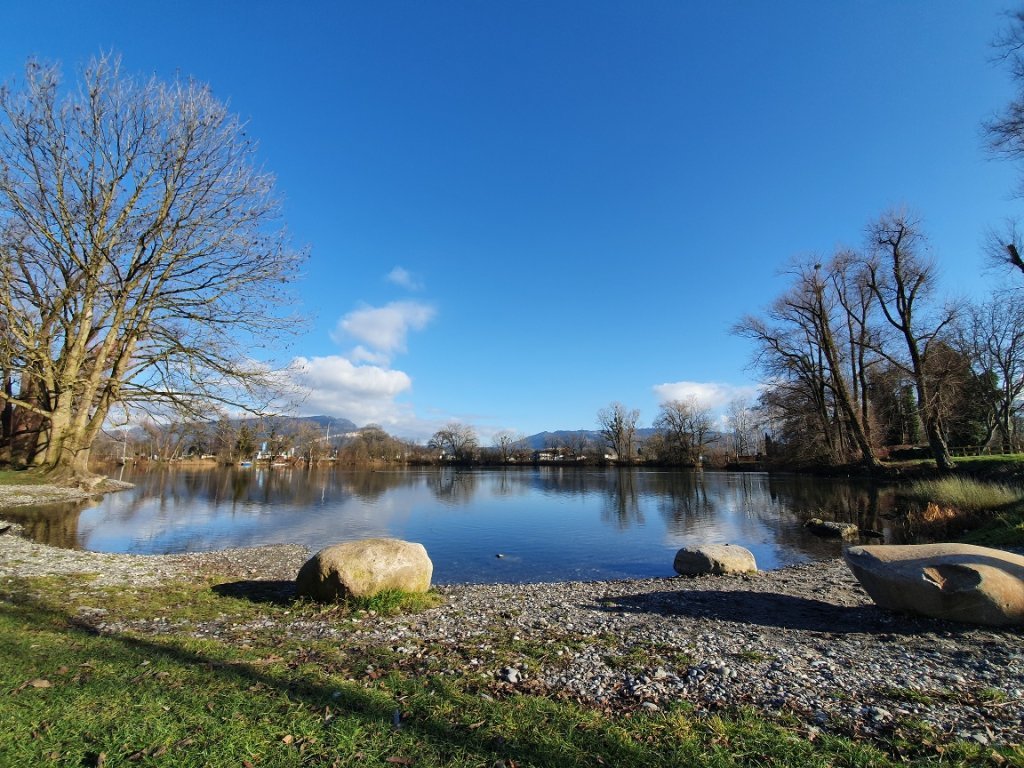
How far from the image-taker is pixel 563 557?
16438mm

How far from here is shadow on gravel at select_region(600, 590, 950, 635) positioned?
24.5 ft

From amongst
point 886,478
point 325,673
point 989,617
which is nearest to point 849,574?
point 989,617

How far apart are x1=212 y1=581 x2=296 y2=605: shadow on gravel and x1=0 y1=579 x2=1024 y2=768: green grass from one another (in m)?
3.31

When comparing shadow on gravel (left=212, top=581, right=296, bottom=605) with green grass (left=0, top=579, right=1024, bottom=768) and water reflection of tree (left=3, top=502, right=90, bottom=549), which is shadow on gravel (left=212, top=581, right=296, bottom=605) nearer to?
green grass (left=0, top=579, right=1024, bottom=768)

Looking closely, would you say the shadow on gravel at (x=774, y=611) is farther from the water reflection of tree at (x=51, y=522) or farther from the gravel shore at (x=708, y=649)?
the water reflection of tree at (x=51, y=522)

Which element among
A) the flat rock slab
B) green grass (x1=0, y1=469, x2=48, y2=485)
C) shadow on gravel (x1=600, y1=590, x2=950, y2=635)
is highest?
green grass (x1=0, y1=469, x2=48, y2=485)

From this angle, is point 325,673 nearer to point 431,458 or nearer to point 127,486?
point 127,486

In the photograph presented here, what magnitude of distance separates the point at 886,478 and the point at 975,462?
924 cm

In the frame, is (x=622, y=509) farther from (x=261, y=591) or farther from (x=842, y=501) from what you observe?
(x=261, y=591)

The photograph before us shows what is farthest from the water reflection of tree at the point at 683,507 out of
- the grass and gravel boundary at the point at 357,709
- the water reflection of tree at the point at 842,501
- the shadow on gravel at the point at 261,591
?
the grass and gravel boundary at the point at 357,709

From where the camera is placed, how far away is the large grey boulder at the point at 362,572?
335 inches

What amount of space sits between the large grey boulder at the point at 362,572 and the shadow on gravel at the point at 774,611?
11.5ft

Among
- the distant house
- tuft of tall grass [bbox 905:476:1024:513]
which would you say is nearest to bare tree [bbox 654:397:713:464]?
the distant house

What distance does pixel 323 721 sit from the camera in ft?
12.6
